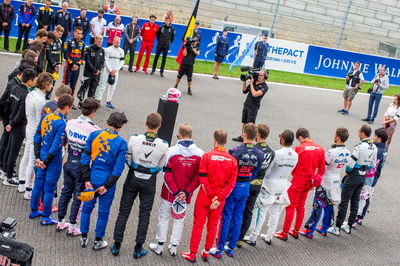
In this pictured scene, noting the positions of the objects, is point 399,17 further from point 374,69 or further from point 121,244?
point 121,244

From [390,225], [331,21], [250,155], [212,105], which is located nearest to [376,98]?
[212,105]

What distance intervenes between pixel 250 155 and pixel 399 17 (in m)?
26.3

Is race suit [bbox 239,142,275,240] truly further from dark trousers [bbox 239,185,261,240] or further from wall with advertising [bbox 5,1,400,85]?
wall with advertising [bbox 5,1,400,85]

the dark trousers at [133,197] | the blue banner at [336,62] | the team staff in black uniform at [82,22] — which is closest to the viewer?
the dark trousers at [133,197]

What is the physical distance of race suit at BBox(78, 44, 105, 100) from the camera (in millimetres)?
10516

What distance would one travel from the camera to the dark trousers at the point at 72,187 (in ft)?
19.0

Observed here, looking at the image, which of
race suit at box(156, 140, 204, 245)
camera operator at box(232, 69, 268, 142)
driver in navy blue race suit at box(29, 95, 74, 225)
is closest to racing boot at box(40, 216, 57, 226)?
Answer: driver in navy blue race suit at box(29, 95, 74, 225)

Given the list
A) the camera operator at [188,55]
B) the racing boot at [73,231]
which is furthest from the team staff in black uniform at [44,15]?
the racing boot at [73,231]

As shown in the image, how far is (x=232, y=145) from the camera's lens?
35.5 feet

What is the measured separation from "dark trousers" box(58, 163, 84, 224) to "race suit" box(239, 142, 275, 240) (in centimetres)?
226

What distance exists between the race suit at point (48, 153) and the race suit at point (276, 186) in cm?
A: 282

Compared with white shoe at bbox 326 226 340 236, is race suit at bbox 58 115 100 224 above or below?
above

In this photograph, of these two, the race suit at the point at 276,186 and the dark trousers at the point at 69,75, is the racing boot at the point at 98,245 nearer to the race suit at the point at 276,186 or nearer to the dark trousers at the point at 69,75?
the race suit at the point at 276,186

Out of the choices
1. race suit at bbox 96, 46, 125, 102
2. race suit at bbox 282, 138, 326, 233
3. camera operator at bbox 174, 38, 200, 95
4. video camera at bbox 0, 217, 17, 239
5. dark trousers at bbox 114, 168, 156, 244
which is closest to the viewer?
video camera at bbox 0, 217, 17, 239
